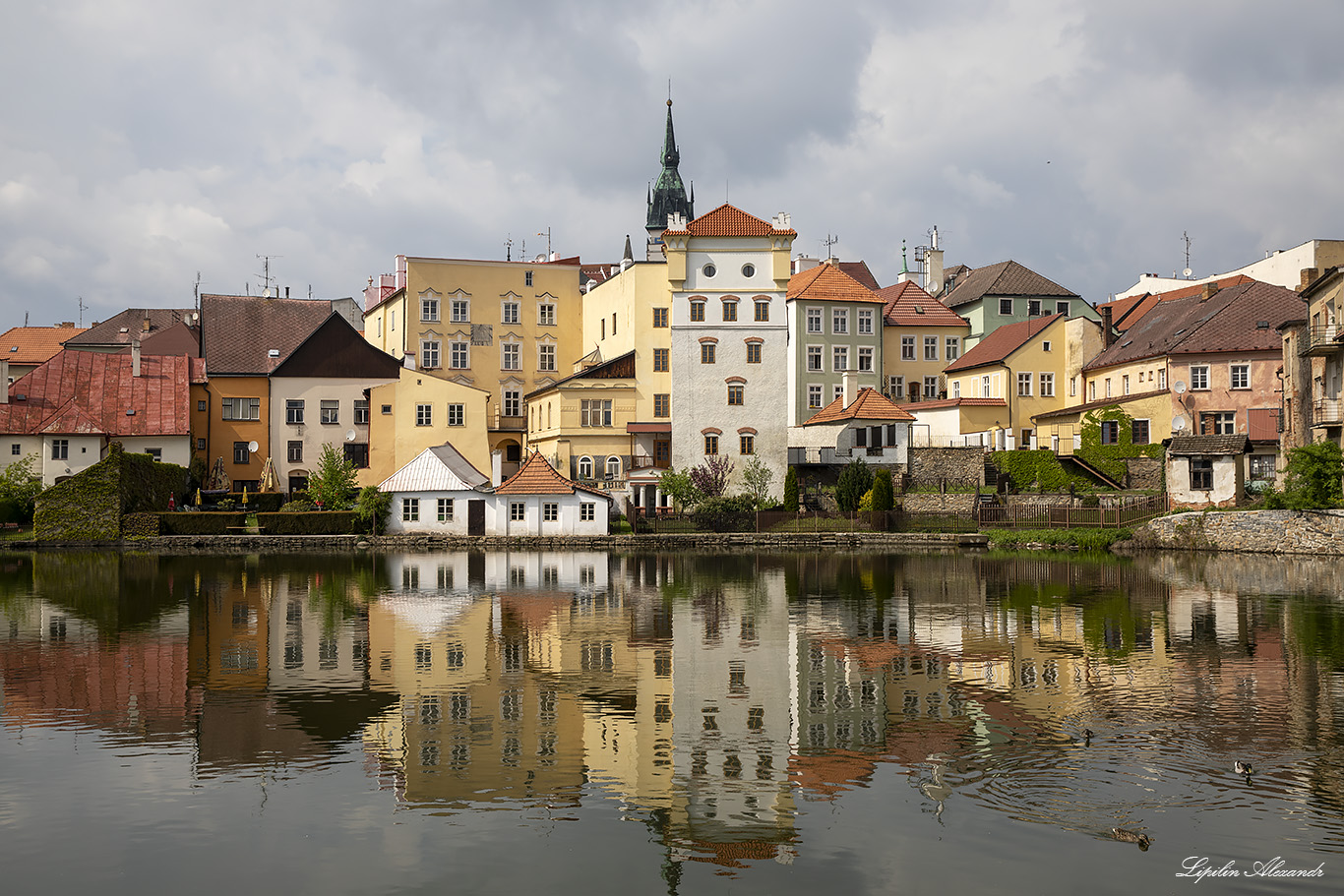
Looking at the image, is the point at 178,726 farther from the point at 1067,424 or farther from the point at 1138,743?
the point at 1067,424

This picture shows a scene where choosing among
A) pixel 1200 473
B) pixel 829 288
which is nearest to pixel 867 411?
pixel 829 288

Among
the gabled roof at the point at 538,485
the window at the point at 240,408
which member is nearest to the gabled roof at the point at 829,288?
the gabled roof at the point at 538,485

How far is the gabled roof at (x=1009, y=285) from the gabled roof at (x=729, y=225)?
2388cm

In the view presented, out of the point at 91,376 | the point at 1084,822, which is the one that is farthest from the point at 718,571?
the point at 91,376

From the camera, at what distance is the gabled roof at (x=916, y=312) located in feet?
267

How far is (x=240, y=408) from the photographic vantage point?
70.6 meters

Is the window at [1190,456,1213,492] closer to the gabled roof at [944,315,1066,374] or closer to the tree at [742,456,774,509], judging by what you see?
the gabled roof at [944,315,1066,374]

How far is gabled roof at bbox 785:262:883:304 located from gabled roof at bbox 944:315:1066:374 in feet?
23.1

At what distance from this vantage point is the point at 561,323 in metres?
83.5

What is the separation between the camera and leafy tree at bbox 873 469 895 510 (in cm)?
6050

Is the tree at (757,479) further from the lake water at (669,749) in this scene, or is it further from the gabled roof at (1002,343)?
the lake water at (669,749)

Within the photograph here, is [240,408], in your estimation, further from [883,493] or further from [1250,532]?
[1250,532]

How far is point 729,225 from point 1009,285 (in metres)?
27.3

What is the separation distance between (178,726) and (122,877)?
5911 mm
